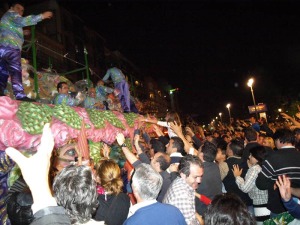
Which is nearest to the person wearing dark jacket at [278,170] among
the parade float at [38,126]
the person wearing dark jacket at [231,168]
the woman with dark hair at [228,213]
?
the person wearing dark jacket at [231,168]

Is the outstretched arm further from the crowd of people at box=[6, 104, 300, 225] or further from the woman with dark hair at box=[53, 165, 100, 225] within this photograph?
the woman with dark hair at box=[53, 165, 100, 225]

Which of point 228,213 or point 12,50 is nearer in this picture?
point 228,213

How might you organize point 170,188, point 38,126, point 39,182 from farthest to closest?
1. point 38,126
2. point 170,188
3. point 39,182

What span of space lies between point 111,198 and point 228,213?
1.69 metres

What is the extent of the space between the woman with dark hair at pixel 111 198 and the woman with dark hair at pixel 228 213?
1419 millimetres

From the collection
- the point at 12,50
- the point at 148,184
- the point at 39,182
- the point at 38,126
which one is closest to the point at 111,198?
the point at 148,184

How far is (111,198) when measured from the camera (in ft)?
10.9

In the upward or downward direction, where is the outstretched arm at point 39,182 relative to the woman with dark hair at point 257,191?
upward

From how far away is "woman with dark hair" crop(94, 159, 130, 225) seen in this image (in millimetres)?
3180

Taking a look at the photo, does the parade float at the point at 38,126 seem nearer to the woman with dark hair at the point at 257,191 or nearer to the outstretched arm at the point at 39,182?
the outstretched arm at the point at 39,182

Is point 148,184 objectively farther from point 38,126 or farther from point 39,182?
point 38,126

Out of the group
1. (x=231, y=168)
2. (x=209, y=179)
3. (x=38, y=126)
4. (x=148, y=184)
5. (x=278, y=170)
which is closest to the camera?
(x=148, y=184)

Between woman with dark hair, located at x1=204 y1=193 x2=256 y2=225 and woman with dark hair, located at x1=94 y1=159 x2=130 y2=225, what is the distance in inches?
55.9

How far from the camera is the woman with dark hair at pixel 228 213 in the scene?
1.95m
